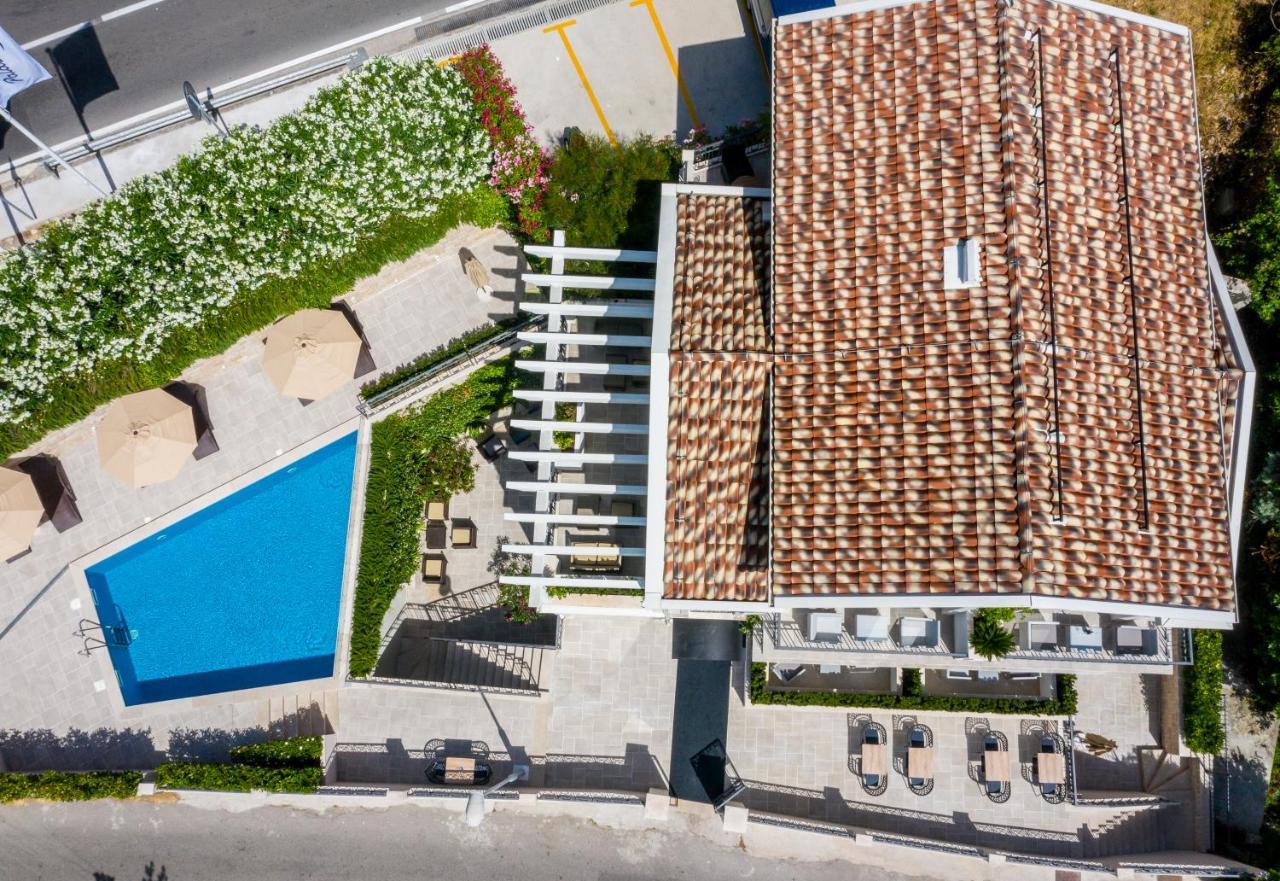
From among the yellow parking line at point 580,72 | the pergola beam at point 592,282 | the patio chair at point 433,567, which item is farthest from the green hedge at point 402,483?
the yellow parking line at point 580,72

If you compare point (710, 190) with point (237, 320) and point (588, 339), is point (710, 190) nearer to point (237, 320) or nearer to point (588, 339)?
point (588, 339)

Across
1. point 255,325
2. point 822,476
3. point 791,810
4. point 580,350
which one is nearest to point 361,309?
point 255,325

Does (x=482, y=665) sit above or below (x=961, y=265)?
below

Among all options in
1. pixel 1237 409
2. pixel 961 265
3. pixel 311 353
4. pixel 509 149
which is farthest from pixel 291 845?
pixel 1237 409

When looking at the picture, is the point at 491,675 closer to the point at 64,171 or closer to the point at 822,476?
the point at 822,476

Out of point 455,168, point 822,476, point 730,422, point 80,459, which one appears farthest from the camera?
point 80,459

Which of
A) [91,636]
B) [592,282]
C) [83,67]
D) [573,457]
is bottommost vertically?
[91,636]

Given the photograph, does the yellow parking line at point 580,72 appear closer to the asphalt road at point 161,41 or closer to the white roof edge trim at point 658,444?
the asphalt road at point 161,41
